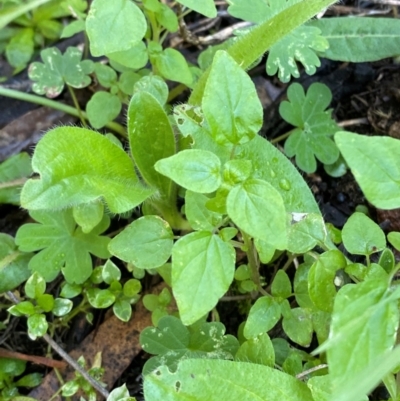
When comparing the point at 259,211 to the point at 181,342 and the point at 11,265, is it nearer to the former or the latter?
the point at 181,342

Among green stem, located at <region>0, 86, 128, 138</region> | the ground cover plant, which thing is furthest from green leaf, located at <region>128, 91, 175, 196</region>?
green stem, located at <region>0, 86, 128, 138</region>

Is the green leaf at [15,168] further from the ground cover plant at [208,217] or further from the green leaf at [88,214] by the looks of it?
the green leaf at [88,214]

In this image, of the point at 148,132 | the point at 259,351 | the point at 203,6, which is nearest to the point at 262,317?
the point at 259,351

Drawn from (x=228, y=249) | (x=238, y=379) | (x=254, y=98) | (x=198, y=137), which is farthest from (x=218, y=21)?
(x=238, y=379)

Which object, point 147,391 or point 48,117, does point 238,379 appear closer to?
point 147,391

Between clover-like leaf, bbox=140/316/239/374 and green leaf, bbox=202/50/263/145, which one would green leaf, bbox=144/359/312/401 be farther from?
green leaf, bbox=202/50/263/145

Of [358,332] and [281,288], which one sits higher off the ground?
[358,332]
